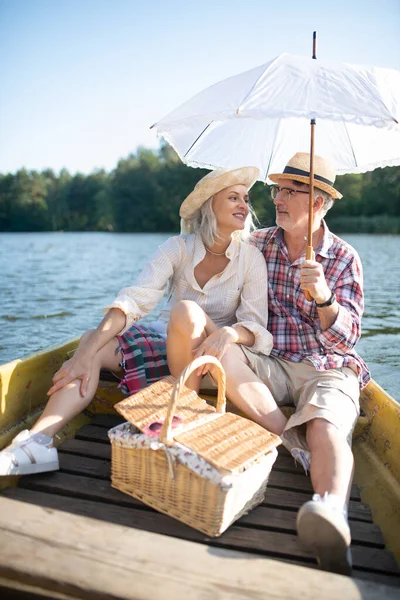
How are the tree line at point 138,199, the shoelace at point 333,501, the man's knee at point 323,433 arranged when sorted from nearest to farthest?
the shoelace at point 333,501, the man's knee at point 323,433, the tree line at point 138,199

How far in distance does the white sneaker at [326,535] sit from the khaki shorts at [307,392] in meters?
0.63

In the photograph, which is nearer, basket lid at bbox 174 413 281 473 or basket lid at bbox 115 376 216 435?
basket lid at bbox 174 413 281 473

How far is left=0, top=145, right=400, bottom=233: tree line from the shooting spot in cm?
3725

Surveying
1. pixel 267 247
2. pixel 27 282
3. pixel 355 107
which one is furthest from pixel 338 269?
pixel 27 282

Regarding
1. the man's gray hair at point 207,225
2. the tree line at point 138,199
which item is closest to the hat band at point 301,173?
the man's gray hair at point 207,225

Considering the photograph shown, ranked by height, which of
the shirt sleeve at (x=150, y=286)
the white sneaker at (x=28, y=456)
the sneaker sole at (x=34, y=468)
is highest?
the shirt sleeve at (x=150, y=286)

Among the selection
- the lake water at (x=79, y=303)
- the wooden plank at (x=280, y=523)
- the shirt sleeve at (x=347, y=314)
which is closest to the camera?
the wooden plank at (x=280, y=523)

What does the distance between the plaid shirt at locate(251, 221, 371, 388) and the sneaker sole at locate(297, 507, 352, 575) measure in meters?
1.01

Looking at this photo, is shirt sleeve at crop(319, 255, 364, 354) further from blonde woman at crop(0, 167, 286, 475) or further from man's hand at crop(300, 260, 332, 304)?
blonde woman at crop(0, 167, 286, 475)

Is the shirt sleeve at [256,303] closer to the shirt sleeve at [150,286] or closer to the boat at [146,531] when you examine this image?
the shirt sleeve at [150,286]

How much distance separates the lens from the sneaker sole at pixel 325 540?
63.6 inches

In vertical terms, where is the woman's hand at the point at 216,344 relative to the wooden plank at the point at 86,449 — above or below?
above

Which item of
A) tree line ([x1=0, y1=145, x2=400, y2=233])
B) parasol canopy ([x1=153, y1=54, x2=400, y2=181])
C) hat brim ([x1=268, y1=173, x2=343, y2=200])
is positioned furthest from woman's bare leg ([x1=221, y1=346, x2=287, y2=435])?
tree line ([x1=0, y1=145, x2=400, y2=233])

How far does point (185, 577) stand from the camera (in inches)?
54.8
